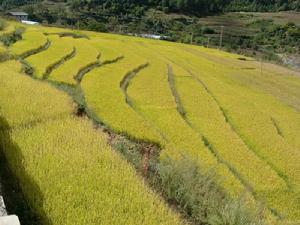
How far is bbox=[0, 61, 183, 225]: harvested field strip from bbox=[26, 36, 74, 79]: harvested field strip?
668 cm

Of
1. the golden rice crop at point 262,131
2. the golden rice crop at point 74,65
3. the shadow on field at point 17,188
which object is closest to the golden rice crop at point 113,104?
the golden rice crop at point 74,65

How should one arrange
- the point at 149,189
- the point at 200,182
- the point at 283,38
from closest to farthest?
the point at 149,189, the point at 200,182, the point at 283,38

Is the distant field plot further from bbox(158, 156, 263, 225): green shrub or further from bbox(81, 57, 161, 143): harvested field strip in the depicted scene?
bbox(158, 156, 263, 225): green shrub

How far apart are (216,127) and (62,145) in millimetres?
5290

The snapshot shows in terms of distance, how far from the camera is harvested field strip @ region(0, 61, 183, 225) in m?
4.82

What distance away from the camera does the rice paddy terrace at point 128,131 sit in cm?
526

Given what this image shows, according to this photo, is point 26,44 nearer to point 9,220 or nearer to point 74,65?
point 74,65

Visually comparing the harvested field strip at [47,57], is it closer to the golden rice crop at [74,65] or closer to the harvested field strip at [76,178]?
the golden rice crop at [74,65]

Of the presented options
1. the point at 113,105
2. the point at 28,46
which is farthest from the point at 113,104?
the point at 28,46

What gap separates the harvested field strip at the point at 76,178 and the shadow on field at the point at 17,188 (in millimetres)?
11

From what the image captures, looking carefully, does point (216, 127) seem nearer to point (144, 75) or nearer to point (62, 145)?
point (62, 145)

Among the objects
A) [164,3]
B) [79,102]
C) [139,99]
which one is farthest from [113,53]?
[164,3]

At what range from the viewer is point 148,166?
709cm

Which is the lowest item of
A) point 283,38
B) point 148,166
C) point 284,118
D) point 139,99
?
point 283,38
